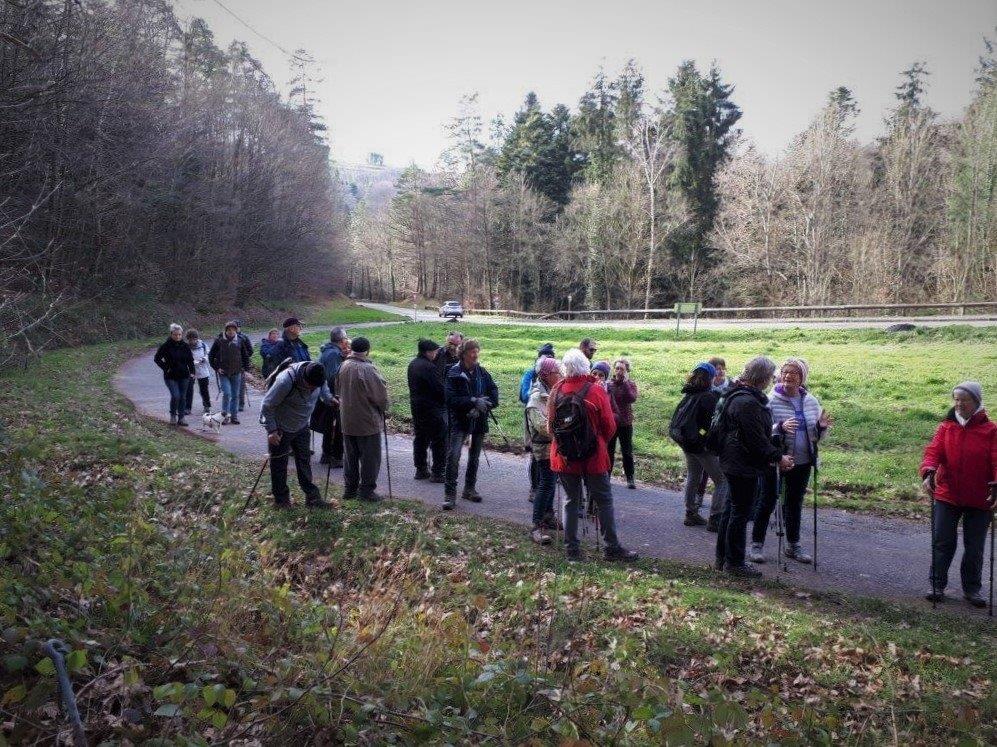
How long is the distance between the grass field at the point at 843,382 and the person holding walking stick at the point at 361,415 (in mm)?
4662

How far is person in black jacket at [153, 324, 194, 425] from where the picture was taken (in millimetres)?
13703

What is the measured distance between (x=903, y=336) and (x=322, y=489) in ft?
68.7

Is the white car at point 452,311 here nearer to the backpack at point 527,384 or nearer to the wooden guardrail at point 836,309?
the wooden guardrail at point 836,309

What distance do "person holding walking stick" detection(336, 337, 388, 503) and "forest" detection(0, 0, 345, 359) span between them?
12.3 feet

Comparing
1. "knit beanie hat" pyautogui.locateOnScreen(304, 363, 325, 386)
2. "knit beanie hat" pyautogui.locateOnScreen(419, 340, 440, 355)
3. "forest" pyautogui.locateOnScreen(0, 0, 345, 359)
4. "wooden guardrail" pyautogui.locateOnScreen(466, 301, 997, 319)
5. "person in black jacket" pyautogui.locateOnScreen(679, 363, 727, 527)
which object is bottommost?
"person in black jacket" pyautogui.locateOnScreen(679, 363, 727, 527)

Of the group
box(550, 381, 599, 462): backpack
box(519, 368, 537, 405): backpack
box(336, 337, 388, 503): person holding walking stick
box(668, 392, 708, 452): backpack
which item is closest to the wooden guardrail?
box(519, 368, 537, 405): backpack

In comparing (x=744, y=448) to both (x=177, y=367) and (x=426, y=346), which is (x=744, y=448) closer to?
(x=426, y=346)

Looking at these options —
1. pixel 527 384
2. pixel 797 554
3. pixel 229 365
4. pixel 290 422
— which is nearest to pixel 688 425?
pixel 797 554

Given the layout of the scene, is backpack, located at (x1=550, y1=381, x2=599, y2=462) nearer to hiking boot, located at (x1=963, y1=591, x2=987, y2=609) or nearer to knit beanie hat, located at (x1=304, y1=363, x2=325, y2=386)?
knit beanie hat, located at (x1=304, y1=363, x2=325, y2=386)

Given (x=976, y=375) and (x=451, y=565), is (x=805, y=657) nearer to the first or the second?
(x=451, y=565)

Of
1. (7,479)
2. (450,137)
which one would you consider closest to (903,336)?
(7,479)

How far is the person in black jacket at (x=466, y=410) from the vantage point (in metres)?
9.41

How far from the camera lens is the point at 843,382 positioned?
17.0 metres

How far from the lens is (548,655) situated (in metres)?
4.52
